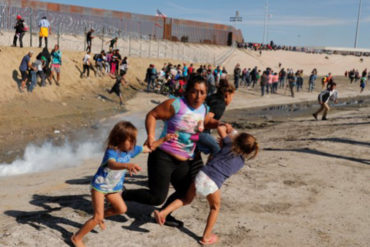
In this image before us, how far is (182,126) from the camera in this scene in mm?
4086

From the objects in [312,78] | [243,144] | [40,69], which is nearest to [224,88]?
[243,144]

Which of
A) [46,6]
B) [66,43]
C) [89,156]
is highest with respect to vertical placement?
[46,6]

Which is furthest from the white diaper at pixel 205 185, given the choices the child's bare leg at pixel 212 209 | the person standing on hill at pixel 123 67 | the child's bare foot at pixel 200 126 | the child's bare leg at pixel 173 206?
the person standing on hill at pixel 123 67

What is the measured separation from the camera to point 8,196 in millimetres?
5965

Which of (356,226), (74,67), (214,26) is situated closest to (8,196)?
(356,226)

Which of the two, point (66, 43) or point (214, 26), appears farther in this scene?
point (214, 26)

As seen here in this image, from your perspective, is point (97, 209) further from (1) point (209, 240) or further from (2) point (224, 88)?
(2) point (224, 88)

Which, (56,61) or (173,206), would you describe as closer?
(173,206)

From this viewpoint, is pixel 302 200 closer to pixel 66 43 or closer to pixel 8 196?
pixel 8 196

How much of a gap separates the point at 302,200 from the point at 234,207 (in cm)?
114

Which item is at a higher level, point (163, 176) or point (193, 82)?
point (193, 82)

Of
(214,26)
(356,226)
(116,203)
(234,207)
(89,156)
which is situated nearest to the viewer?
(116,203)

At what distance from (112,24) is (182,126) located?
36.8 m

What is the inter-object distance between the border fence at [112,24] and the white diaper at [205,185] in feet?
71.6
